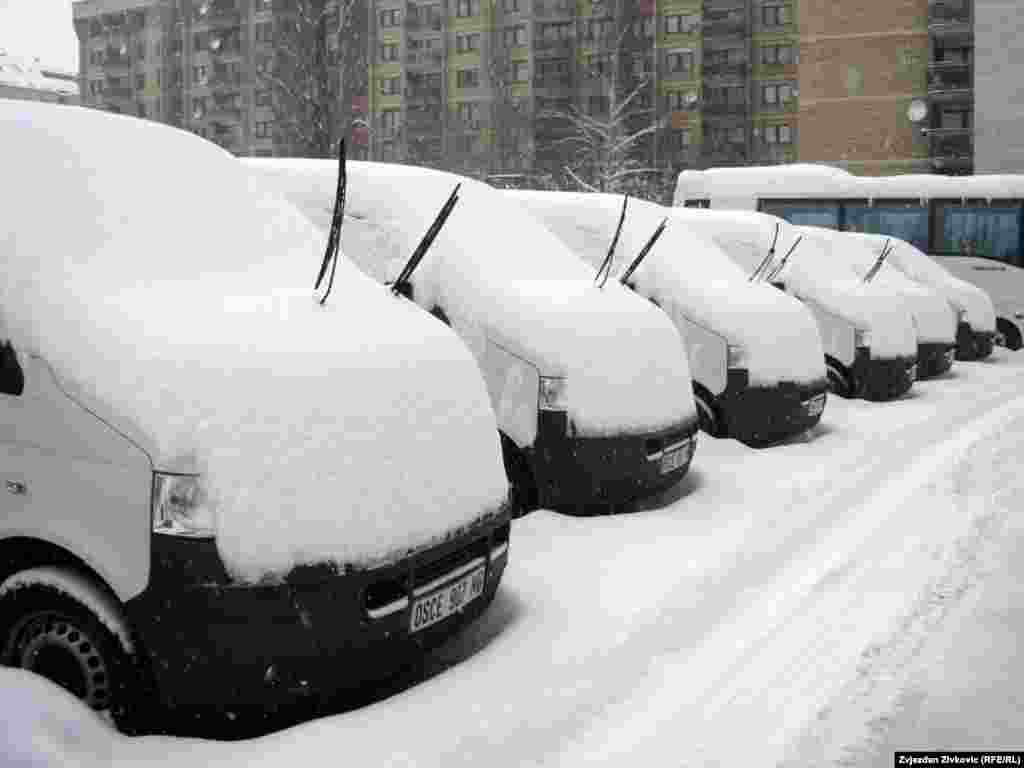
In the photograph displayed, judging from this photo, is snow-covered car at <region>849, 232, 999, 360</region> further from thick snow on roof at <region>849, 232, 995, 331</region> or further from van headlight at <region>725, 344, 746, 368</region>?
van headlight at <region>725, 344, 746, 368</region>

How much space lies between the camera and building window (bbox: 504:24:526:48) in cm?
6531

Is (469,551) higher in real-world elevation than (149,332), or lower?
lower

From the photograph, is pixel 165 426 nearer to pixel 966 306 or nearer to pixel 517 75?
pixel 966 306

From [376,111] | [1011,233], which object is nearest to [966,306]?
[1011,233]

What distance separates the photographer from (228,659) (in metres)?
3.05

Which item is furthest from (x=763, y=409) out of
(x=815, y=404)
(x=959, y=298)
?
(x=959, y=298)

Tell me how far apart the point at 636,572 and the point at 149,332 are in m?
2.61

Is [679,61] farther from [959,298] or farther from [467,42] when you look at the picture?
Result: [959,298]

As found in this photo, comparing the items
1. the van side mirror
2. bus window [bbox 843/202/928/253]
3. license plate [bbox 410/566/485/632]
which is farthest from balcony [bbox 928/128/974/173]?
the van side mirror

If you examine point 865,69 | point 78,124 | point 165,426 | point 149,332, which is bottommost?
point 165,426

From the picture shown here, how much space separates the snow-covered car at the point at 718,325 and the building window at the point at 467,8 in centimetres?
6265

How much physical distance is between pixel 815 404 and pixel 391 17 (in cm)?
6774

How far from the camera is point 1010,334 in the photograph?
19.8 meters

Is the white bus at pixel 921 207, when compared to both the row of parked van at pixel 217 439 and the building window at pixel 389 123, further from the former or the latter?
the building window at pixel 389 123
